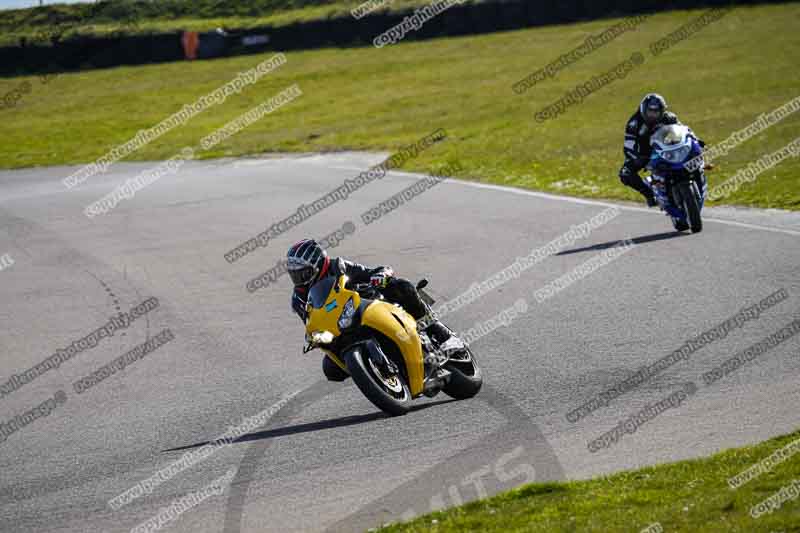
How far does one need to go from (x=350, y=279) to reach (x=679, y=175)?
845 centimetres

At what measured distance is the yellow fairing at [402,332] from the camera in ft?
31.2

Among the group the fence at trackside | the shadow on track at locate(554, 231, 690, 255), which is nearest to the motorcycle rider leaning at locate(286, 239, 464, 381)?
the shadow on track at locate(554, 231, 690, 255)

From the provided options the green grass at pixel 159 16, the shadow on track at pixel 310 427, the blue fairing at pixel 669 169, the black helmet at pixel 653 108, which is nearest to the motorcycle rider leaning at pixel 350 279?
the shadow on track at pixel 310 427

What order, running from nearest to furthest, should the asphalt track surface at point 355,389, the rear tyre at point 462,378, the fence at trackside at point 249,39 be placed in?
the asphalt track surface at point 355,389, the rear tyre at point 462,378, the fence at trackside at point 249,39

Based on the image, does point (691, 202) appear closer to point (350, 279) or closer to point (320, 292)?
point (350, 279)

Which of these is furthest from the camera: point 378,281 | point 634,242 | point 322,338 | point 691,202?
point 634,242

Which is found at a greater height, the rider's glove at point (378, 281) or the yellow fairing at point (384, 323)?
the rider's glove at point (378, 281)

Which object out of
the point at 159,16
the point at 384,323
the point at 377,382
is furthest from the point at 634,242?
the point at 159,16

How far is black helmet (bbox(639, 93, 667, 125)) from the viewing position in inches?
683

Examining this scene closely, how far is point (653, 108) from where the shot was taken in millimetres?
17375

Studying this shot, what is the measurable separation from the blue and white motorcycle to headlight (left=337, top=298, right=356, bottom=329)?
28.5 ft

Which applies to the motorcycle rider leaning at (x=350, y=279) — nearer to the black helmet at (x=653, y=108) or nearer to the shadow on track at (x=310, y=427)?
the shadow on track at (x=310, y=427)

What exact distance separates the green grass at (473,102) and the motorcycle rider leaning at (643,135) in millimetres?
3256

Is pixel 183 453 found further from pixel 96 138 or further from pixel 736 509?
pixel 96 138
